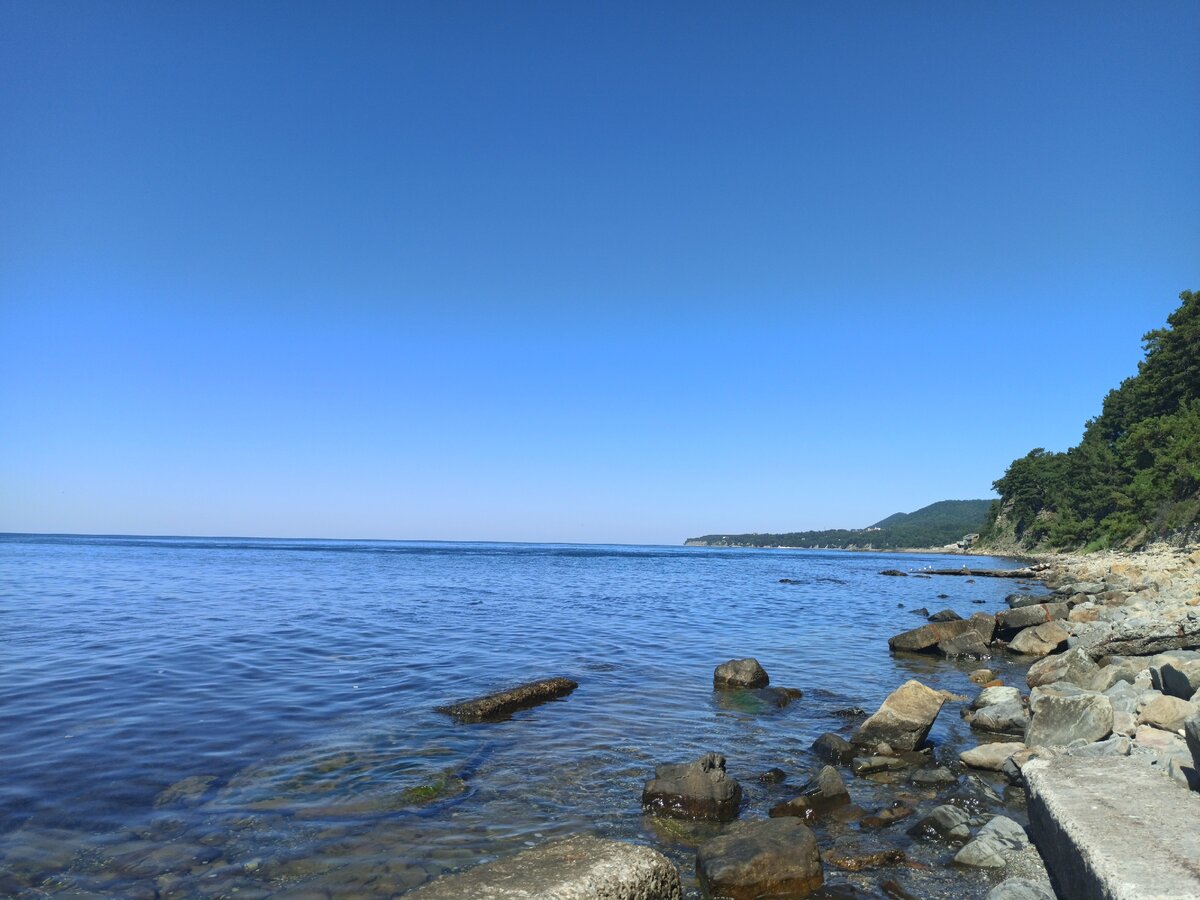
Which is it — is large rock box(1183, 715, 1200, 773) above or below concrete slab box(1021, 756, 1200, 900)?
above

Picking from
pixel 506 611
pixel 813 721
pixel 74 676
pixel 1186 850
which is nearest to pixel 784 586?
pixel 506 611

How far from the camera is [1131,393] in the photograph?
8031 centimetres

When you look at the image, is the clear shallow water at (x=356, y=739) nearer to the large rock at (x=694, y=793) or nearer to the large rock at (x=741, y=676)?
the large rock at (x=694, y=793)

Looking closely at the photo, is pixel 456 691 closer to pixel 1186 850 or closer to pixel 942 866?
pixel 942 866

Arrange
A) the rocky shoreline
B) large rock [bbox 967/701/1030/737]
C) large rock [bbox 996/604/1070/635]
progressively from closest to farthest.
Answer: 1. the rocky shoreline
2. large rock [bbox 967/701/1030/737]
3. large rock [bbox 996/604/1070/635]

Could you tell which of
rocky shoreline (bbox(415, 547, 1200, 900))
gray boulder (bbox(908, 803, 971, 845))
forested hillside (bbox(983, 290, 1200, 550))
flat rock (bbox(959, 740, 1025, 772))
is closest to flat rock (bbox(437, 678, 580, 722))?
rocky shoreline (bbox(415, 547, 1200, 900))

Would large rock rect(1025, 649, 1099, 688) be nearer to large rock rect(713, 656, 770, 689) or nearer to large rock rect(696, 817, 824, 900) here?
large rock rect(713, 656, 770, 689)

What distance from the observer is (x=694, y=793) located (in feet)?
26.9

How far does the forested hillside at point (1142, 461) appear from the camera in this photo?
2078 inches

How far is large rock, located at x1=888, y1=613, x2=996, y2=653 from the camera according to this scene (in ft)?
67.4

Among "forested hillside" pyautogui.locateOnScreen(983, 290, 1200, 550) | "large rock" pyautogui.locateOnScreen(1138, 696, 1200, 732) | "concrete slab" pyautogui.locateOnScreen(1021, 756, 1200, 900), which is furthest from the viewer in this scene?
"forested hillside" pyautogui.locateOnScreen(983, 290, 1200, 550)

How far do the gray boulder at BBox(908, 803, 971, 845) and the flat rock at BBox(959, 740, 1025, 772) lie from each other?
92.1 inches

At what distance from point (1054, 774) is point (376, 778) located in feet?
25.7

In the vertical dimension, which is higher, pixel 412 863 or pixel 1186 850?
pixel 1186 850
